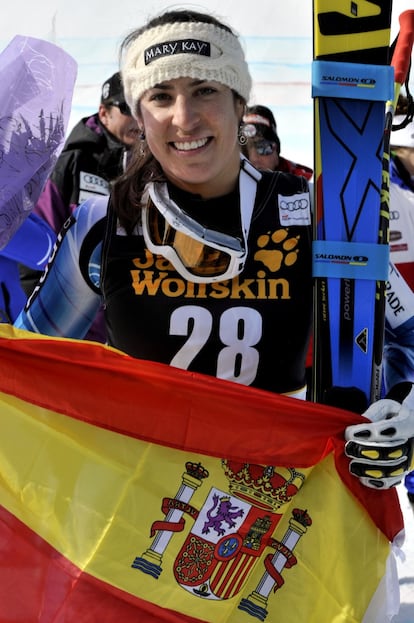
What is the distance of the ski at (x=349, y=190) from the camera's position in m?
2.05

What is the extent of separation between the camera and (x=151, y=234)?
214cm

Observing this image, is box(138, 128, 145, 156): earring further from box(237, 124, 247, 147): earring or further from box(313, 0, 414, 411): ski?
box(313, 0, 414, 411): ski

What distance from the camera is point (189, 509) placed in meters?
1.88

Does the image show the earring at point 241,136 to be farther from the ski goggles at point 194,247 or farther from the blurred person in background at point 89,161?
the blurred person in background at point 89,161

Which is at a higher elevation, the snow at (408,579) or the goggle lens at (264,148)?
the goggle lens at (264,148)

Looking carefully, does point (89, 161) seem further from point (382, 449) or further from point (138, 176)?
point (382, 449)

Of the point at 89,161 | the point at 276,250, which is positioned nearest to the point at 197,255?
the point at 276,250

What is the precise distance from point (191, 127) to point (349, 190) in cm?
43

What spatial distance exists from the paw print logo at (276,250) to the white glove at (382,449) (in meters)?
0.47

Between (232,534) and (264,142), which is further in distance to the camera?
(264,142)

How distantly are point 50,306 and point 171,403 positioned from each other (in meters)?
0.52

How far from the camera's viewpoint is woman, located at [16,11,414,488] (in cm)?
206

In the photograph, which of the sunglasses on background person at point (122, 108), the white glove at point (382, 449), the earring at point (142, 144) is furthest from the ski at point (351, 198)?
the sunglasses on background person at point (122, 108)

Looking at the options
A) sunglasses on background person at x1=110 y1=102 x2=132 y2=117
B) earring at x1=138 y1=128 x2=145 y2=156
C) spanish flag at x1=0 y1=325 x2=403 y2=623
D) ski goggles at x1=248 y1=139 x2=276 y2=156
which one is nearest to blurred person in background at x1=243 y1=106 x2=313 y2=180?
ski goggles at x1=248 y1=139 x2=276 y2=156
